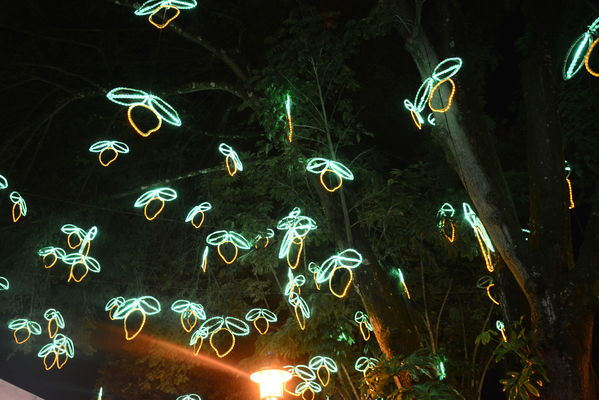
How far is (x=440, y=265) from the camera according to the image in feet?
23.9

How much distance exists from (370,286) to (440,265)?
2.73 m

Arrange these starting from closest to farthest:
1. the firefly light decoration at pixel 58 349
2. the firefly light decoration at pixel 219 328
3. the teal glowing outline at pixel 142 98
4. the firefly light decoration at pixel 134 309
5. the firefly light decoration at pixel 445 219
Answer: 1. the teal glowing outline at pixel 142 98
2. the firefly light decoration at pixel 445 219
3. the firefly light decoration at pixel 134 309
4. the firefly light decoration at pixel 219 328
5. the firefly light decoration at pixel 58 349

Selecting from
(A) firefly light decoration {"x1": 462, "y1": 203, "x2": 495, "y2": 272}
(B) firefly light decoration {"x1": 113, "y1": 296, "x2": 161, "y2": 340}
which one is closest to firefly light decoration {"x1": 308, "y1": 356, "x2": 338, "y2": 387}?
(B) firefly light decoration {"x1": 113, "y1": 296, "x2": 161, "y2": 340}

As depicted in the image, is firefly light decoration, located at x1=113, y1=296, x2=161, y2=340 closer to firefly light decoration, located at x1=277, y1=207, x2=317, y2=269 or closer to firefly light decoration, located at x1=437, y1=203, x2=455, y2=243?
firefly light decoration, located at x1=277, y1=207, x2=317, y2=269

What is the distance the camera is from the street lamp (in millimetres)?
5446

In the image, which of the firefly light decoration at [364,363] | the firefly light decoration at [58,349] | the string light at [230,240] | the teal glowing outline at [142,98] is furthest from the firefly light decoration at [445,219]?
the firefly light decoration at [58,349]

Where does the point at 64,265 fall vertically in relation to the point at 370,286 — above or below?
above

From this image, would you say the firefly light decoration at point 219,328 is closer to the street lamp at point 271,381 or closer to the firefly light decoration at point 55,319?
the street lamp at point 271,381

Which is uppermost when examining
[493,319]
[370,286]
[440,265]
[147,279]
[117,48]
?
[117,48]

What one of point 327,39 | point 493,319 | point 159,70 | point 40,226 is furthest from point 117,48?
point 493,319

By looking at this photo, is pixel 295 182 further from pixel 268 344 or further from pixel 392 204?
pixel 268 344

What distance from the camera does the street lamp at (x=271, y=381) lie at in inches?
214

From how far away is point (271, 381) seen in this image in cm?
547

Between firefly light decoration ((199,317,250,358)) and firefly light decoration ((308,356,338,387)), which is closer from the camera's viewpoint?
firefly light decoration ((308,356,338,387))
